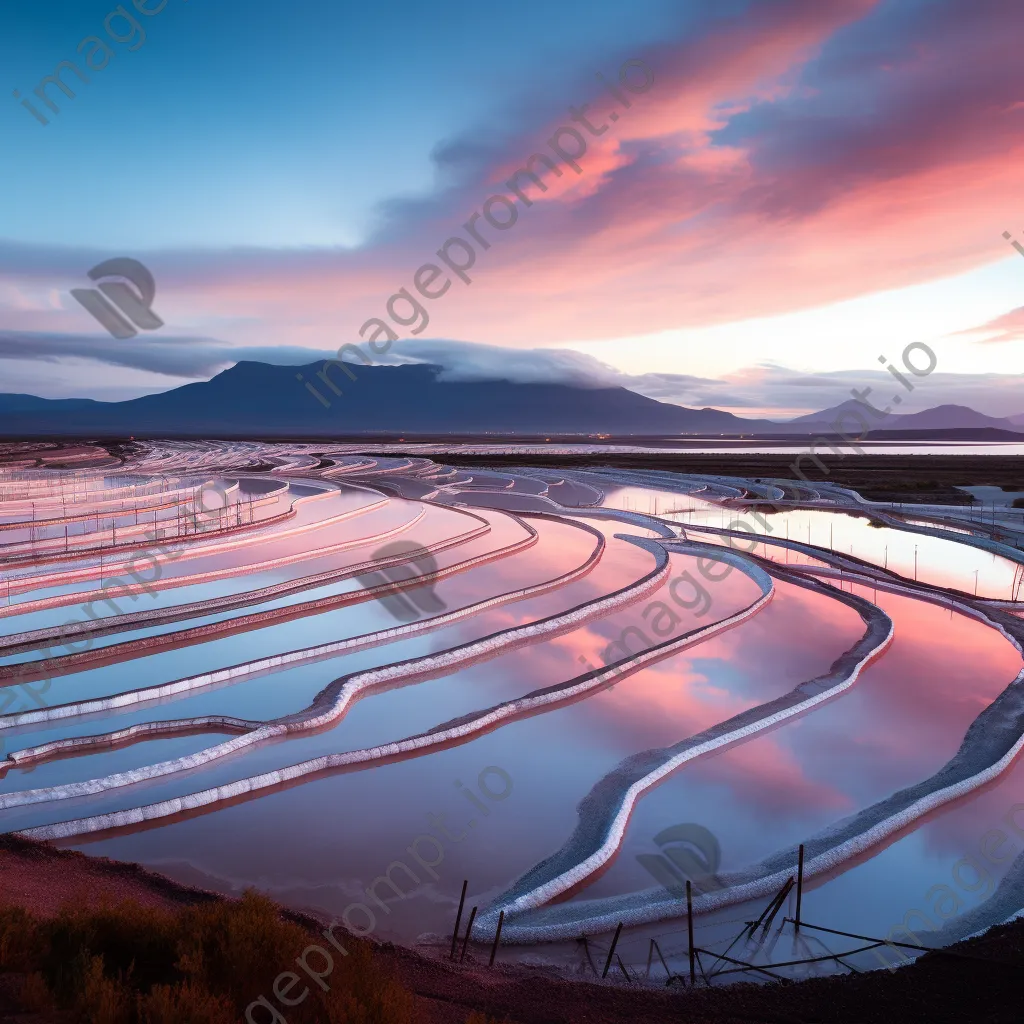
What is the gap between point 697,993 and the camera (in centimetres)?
492

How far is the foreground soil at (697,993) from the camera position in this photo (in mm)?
4520

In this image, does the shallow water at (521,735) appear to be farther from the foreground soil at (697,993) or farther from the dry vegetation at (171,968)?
the dry vegetation at (171,968)

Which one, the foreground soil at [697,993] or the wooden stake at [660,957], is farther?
the wooden stake at [660,957]

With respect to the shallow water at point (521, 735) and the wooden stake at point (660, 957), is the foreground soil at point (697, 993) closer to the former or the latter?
the wooden stake at point (660, 957)

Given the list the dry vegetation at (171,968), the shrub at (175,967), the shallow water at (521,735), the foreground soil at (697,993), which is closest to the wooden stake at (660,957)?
the shallow water at (521,735)

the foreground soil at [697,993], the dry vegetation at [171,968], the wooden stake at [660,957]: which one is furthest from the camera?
the wooden stake at [660,957]

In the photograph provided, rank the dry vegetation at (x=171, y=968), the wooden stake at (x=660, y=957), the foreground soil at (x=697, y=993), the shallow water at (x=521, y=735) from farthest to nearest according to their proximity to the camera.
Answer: the shallow water at (x=521, y=735) < the wooden stake at (x=660, y=957) < the foreground soil at (x=697, y=993) < the dry vegetation at (x=171, y=968)

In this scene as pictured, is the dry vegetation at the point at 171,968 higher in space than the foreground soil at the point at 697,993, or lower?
higher

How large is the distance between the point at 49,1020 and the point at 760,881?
515 cm

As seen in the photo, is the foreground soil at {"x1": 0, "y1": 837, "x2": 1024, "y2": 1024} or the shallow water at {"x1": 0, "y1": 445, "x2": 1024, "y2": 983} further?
the shallow water at {"x1": 0, "y1": 445, "x2": 1024, "y2": 983}

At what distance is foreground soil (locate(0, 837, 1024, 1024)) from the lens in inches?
178

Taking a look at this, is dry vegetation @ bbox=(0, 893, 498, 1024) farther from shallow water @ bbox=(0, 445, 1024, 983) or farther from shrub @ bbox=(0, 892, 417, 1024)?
shallow water @ bbox=(0, 445, 1024, 983)

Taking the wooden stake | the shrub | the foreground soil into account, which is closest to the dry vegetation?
the shrub

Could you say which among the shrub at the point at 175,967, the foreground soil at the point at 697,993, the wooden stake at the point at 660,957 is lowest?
the wooden stake at the point at 660,957
